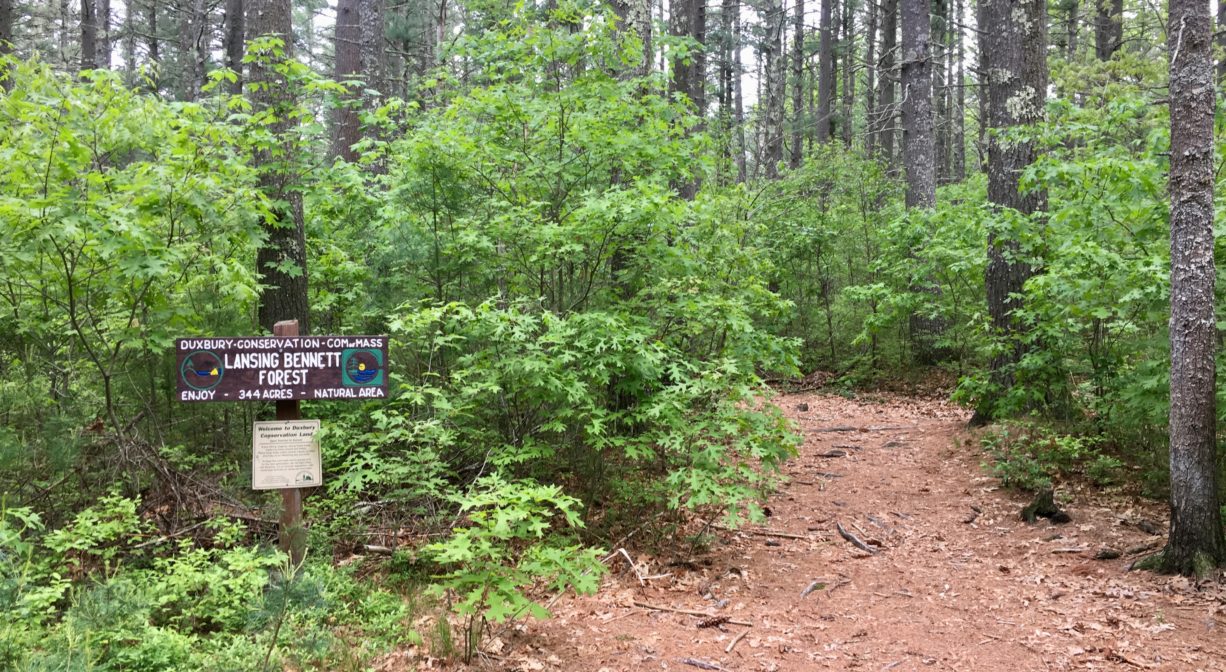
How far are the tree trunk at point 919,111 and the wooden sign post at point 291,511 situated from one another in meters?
11.7

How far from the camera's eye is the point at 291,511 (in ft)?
15.8

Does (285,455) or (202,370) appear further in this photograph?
(285,455)

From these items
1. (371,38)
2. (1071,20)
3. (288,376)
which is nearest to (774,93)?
(1071,20)

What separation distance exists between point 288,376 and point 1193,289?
19.3 feet

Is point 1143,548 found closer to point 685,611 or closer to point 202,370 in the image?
point 685,611

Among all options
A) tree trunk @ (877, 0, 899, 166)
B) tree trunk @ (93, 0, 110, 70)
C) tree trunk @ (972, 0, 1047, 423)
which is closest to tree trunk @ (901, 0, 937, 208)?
tree trunk @ (877, 0, 899, 166)

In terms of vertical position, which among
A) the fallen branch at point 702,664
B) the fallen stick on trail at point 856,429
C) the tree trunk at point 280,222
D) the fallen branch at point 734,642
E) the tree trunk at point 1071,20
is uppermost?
the tree trunk at point 1071,20

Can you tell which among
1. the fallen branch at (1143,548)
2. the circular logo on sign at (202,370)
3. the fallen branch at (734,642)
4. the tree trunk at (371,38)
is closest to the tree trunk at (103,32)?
the tree trunk at (371,38)

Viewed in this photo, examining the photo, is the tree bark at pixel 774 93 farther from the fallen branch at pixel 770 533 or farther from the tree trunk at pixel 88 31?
the tree trunk at pixel 88 31

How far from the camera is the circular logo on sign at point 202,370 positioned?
179 inches

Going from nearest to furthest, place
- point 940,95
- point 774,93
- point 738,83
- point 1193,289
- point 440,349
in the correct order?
point 1193,289
point 440,349
point 940,95
point 774,93
point 738,83

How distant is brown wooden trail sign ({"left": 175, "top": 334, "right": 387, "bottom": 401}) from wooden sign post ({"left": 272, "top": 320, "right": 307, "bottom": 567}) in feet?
0.32

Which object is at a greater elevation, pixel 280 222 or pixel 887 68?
pixel 887 68

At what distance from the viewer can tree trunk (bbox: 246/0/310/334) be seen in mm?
6410
